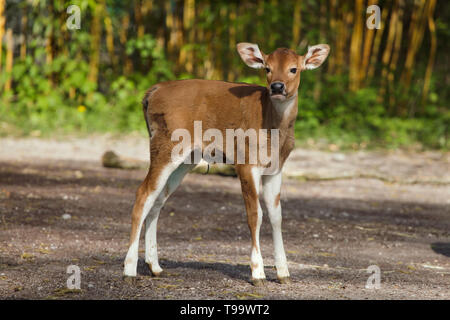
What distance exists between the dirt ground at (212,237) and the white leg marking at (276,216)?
0.45ft

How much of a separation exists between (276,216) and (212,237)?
1709 mm

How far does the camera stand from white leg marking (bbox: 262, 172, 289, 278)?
4.79 meters

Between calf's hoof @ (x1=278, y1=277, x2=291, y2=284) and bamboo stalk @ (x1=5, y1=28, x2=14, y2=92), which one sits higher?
bamboo stalk @ (x1=5, y1=28, x2=14, y2=92)

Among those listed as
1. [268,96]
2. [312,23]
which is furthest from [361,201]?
[312,23]

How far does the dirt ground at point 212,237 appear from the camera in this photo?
464 centimetres

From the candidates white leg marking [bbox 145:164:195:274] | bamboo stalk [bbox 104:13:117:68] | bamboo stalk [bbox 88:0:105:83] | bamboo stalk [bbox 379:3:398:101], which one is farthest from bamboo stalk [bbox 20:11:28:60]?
white leg marking [bbox 145:164:195:274]

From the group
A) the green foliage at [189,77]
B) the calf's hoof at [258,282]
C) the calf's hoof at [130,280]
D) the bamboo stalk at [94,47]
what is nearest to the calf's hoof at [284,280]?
the calf's hoof at [258,282]

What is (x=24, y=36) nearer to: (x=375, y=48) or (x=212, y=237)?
(x=375, y=48)

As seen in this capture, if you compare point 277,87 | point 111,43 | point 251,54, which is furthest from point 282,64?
point 111,43

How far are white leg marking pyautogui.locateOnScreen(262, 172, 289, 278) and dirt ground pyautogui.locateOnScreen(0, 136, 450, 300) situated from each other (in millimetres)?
139

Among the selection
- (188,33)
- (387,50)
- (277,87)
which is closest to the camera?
(277,87)

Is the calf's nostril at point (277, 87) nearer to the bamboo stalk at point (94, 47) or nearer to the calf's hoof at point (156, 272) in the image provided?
the calf's hoof at point (156, 272)

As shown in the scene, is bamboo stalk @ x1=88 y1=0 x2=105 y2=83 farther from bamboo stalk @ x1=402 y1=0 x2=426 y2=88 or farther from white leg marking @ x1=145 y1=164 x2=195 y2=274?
white leg marking @ x1=145 y1=164 x2=195 y2=274

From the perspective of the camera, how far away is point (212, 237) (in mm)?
6496
